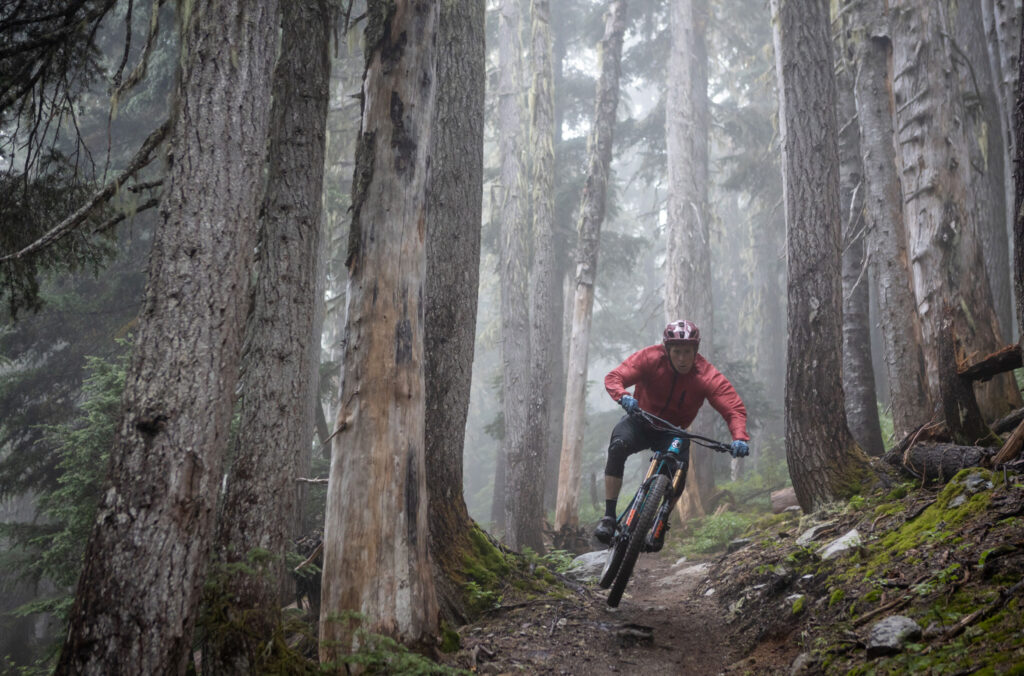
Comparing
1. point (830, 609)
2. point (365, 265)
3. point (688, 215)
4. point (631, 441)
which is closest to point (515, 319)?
point (688, 215)

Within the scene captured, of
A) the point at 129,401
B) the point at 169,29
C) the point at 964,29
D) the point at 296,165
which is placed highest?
the point at 169,29

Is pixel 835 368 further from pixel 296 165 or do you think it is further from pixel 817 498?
pixel 296 165

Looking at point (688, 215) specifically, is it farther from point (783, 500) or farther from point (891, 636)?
point (891, 636)

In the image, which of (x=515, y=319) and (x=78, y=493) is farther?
(x=515, y=319)

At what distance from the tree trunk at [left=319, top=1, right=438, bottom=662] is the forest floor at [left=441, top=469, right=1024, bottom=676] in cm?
80

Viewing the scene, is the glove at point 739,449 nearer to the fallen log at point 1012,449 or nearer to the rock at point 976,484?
the rock at point 976,484

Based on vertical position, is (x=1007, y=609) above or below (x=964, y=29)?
below

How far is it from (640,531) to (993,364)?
3.44 meters

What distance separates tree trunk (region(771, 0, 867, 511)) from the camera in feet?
24.7

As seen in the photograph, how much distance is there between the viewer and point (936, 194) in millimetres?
8211

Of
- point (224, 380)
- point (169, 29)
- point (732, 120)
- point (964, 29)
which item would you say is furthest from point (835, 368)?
point (732, 120)

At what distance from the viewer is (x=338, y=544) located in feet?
14.5

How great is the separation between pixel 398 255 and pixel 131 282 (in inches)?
463

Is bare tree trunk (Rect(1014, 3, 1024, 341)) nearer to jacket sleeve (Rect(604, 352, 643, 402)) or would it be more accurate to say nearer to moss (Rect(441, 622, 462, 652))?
jacket sleeve (Rect(604, 352, 643, 402))
